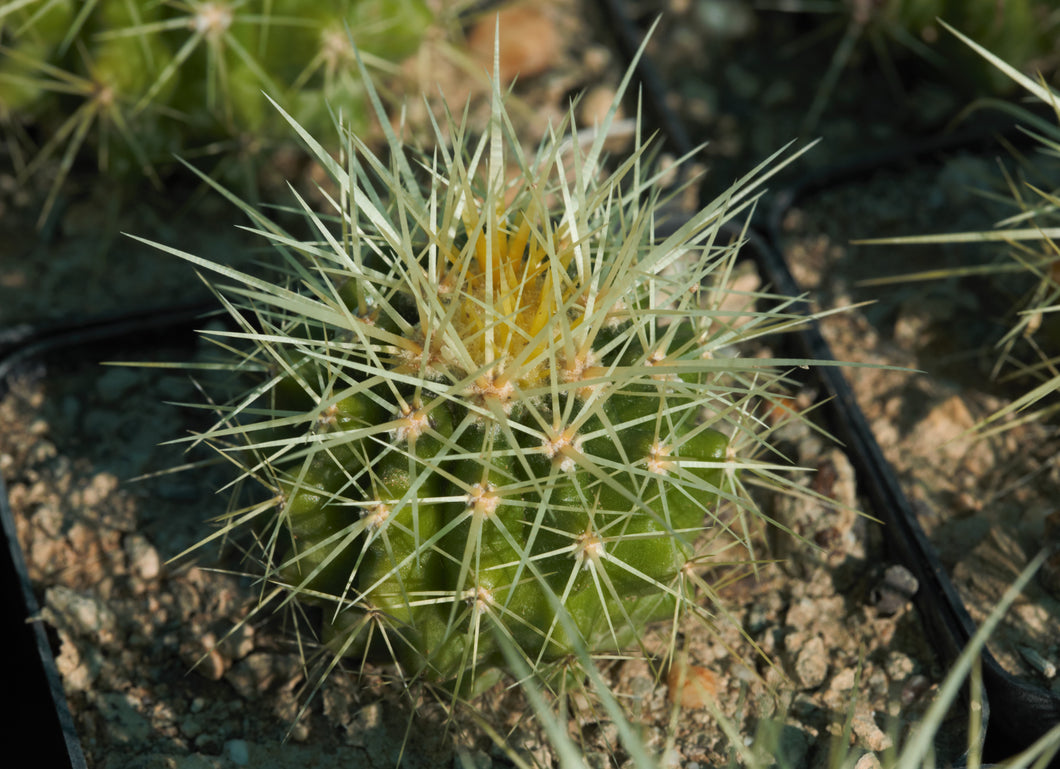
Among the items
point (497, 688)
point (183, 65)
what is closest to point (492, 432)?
point (497, 688)

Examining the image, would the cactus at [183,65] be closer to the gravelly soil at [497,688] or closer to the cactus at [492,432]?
the gravelly soil at [497,688]

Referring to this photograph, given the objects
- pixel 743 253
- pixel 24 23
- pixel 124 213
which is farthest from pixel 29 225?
pixel 743 253

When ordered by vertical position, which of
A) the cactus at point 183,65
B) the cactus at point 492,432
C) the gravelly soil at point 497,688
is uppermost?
the cactus at point 183,65

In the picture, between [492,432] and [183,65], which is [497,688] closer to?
[492,432]

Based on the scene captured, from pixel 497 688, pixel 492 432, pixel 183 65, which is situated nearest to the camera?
pixel 492 432

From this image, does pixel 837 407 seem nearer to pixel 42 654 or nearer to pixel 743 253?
pixel 743 253

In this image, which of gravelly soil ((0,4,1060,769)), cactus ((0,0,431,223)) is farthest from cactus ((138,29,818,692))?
cactus ((0,0,431,223))

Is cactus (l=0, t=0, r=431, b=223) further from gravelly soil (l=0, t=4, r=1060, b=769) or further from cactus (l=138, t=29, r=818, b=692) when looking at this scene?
cactus (l=138, t=29, r=818, b=692)

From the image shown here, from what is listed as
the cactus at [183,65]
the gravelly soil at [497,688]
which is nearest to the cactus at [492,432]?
the gravelly soil at [497,688]
